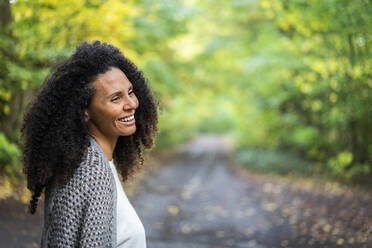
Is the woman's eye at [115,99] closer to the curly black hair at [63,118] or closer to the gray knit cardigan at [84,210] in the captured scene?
the curly black hair at [63,118]

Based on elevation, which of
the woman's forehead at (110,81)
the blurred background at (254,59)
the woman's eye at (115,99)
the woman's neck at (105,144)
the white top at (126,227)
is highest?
the blurred background at (254,59)

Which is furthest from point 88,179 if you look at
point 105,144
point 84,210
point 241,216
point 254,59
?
point 254,59

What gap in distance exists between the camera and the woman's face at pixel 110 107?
178cm

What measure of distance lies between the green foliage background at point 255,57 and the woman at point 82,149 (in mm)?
2128

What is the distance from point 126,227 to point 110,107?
1.97 ft

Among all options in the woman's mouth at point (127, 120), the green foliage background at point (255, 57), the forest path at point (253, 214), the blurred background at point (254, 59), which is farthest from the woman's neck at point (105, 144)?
the forest path at point (253, 214)

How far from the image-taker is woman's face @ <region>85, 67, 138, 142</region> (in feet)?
5.83

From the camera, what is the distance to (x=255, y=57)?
10727 mm

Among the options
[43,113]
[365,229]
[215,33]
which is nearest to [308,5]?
[365,229]

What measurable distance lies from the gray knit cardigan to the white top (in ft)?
0.17

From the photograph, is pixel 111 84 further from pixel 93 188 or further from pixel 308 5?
pixel 308 5

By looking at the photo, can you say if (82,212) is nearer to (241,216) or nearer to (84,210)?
(84,210)

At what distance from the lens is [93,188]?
1.58 metres

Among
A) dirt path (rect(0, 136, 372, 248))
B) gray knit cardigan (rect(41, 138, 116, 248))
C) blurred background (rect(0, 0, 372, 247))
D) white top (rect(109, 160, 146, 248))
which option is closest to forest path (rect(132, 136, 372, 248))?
dirt path (rect(0, 136, 372, 248))
